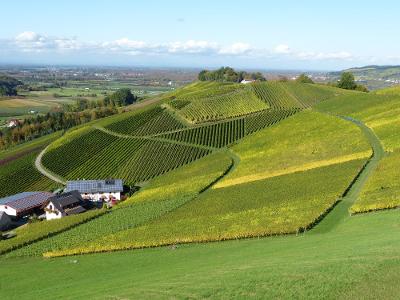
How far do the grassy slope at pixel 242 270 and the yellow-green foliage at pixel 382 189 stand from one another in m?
1.29

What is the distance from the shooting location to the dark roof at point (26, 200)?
61.3m

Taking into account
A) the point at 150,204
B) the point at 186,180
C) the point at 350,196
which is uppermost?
the point at 350,196

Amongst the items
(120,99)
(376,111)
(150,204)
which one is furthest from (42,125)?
(376,111)

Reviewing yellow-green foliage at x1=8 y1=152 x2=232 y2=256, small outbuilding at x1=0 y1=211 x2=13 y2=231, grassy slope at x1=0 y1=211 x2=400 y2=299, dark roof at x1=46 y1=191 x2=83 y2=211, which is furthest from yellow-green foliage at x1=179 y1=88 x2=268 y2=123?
grassy slope at x1=0 y1=211 x2=400 y2=299

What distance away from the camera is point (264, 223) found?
36.5 metres

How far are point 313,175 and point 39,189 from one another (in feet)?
146

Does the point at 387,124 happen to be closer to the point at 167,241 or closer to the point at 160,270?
the point at 167,241

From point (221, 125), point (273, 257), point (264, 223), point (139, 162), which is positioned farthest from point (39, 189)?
point (273, 257)

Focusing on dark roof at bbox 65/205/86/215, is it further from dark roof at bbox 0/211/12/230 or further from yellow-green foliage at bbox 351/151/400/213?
yellow-green foliage at bbox 351/151/400/213

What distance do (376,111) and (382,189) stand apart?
45969 mm

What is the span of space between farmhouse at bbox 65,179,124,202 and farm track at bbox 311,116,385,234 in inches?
1379

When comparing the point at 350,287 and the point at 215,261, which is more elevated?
the point at 350,287

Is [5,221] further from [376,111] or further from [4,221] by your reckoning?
[376,111]

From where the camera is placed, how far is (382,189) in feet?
128
